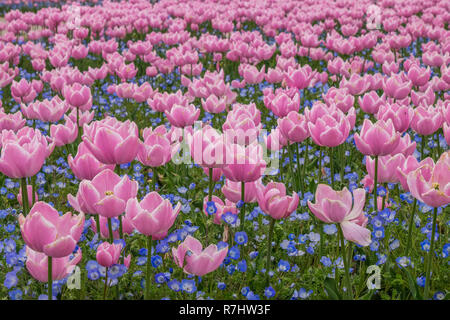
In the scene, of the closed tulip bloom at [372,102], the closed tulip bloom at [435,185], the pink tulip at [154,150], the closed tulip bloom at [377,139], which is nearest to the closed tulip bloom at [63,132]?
the pink tulip at [154,150]

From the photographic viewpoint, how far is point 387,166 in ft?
10.4

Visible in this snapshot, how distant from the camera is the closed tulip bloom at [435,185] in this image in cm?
224

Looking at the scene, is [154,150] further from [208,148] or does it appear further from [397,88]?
[397,88]

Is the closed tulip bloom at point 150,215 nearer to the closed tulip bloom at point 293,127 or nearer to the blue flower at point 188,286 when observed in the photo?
the blue flower at point 188,286

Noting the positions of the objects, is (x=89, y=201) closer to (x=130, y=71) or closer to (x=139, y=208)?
(x=139, y=208)

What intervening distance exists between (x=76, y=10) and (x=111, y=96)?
458 cm

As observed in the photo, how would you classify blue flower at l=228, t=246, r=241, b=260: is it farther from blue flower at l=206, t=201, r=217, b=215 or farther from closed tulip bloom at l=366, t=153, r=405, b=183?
closed tulip bloom at l=366, t=153, r=405, b=183

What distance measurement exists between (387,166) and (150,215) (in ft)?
5.35

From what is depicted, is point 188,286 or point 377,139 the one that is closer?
point 188,286

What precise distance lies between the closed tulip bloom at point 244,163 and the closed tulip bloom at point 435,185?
2.33 feet

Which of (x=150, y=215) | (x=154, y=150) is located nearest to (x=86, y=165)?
(x=154, y=150)

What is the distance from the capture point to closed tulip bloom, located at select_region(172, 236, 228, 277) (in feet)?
7.77

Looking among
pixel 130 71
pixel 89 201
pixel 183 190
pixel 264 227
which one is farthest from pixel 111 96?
pixel 89 201

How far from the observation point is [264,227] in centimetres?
350
